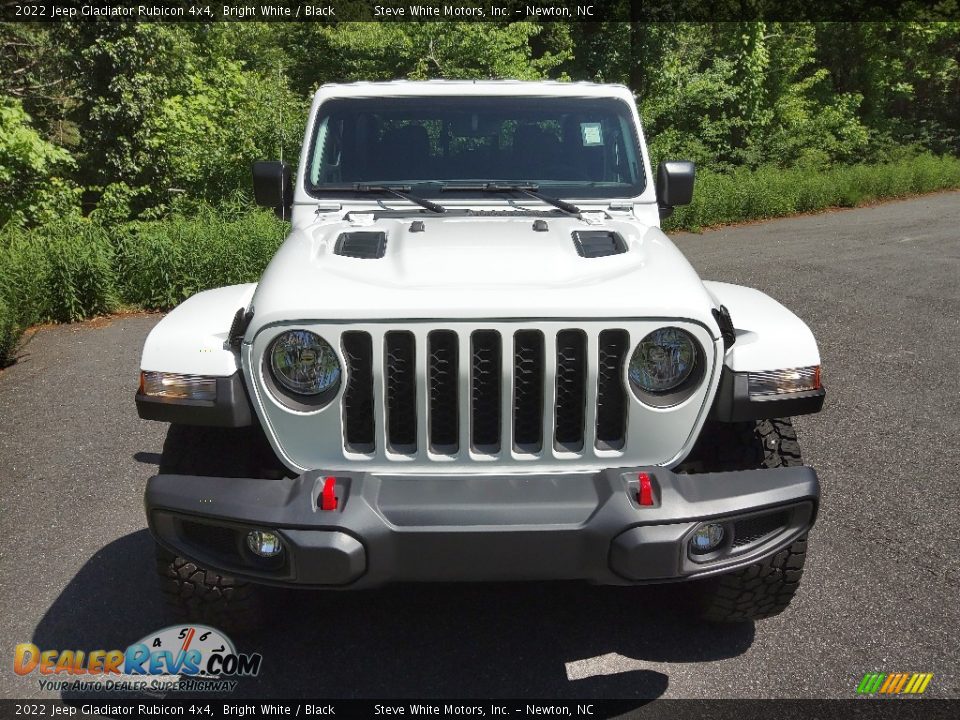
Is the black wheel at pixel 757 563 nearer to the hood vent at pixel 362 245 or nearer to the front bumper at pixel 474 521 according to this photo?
the front bumper at pixel 474 521

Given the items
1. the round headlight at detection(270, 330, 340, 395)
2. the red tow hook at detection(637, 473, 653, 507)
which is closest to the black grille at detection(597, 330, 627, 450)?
the red tow hook at detection(637, 473, 653, 507)

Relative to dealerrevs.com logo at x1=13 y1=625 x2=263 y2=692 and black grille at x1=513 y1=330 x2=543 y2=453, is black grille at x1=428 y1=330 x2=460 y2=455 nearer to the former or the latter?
black grille at x1=513 y1=330 x2=543 y2=453

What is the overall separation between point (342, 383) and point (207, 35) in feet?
75.8

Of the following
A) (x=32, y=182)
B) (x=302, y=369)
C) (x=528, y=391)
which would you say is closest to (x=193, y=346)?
(x=302, y=369)

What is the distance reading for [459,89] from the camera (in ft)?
14.8

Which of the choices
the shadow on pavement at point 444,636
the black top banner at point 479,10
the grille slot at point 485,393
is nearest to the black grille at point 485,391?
the grille slot at point 485,393

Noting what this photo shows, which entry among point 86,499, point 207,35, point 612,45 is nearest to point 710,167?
point 612,45

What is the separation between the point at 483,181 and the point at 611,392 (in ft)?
5.53

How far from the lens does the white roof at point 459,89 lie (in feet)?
14.7

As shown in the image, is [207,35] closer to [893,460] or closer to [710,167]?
[710,167]

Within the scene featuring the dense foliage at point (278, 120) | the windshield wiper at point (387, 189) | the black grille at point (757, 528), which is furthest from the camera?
the dense foliage at point (278, 120)

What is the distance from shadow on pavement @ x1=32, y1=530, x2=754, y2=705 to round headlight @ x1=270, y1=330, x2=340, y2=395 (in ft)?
3.32

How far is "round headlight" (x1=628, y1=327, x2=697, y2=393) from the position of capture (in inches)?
112

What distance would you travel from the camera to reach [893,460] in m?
Result: 5.35
